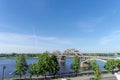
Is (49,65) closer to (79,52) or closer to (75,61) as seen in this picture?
(75,61)

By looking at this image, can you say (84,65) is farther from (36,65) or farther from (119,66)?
(36,65)

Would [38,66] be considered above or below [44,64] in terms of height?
below

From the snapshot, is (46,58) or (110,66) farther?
(110,66)

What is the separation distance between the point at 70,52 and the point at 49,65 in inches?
4839

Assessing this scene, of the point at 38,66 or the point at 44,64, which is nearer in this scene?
the point at 38,66

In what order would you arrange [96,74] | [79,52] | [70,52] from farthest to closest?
[70,52] → [79,52] → [96,74]

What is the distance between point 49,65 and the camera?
186 feet

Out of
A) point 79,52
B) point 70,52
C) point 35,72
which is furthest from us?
point 70,52

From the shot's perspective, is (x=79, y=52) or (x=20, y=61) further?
(x=79, y=52)

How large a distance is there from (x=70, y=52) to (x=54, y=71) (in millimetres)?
121725

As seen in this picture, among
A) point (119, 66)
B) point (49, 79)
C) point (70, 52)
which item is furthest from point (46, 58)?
point (70, 52)

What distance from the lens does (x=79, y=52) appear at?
545 feet

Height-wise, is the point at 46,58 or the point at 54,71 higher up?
the point at 46,58

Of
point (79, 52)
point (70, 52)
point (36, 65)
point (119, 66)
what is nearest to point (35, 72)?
point (36, 65)
